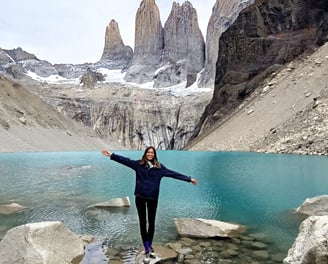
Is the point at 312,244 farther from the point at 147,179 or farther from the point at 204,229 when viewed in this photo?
the point at 204,229

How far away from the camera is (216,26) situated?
192 metres

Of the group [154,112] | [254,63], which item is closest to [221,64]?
[254,63]

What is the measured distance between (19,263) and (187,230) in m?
5.30

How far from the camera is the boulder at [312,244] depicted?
6.79m

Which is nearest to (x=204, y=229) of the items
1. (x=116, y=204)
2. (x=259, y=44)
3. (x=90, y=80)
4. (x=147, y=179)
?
(x=147, y=179)

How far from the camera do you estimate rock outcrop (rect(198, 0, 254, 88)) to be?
599ft

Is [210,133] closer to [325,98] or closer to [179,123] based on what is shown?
[325,98]

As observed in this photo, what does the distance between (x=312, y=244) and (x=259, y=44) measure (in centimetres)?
9026

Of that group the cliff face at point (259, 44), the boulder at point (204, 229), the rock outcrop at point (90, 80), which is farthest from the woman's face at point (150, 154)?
the rock outcrop at point (90, 80)

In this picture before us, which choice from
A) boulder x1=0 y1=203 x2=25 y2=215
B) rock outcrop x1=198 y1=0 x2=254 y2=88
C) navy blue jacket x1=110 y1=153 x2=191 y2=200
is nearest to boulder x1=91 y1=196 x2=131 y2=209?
boulder x1=0 y1=203 x2=25 y2=215

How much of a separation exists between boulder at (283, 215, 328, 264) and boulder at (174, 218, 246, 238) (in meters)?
3.91

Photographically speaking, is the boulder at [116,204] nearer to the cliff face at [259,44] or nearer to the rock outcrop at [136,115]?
the cliff face at [259,44]

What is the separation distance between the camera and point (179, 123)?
15562 cm

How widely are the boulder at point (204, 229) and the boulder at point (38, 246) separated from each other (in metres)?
3.68
